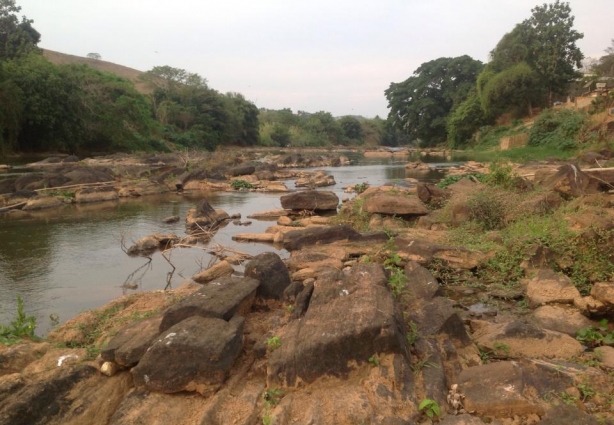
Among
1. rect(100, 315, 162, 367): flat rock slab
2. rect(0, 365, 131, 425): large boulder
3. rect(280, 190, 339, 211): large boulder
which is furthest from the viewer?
rect(280, 190, 339, 211): large boulder

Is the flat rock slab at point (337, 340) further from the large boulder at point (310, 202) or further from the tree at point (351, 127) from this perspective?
the tree at point (351, 127)

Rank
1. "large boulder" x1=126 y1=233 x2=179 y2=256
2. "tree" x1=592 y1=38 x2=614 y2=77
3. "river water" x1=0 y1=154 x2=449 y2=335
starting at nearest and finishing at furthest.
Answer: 1. "river water" x1=0 y1=154 x2=449 y2=335
2. "large boulder" x1=126 y1=233 x2=179 y2=256
3. "tree" x1=592 y1=38 x2=614 y2=77

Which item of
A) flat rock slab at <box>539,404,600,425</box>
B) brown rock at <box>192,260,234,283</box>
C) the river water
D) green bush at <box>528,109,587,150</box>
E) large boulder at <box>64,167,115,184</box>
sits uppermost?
green bush at <box>528,109,587,150</box>

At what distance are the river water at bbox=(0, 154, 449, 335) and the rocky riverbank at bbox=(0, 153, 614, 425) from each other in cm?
168

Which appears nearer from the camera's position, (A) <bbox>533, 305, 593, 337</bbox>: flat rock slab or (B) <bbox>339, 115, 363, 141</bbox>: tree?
(A) <bbox>533, 305, 593, 337</bbox>: flat rock slab

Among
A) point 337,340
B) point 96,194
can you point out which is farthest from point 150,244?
point 96,194

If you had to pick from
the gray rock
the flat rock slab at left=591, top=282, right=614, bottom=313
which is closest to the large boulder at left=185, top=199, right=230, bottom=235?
the gray rock

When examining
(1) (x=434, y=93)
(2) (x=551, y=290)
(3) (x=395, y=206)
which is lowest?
(2) (x=551, y=290)

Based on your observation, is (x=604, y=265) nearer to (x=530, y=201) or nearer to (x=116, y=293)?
(x=530, y=201)

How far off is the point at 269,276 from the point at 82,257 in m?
6.35

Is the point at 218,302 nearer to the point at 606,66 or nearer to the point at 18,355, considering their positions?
the point at 18,355

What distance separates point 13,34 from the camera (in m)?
46.7

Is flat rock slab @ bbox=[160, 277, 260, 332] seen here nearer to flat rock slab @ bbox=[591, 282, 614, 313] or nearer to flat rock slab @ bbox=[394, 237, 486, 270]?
flat rock slab @ bbox=[394, 237, 486, 270]

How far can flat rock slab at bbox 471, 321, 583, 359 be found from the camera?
4742 millimetres
